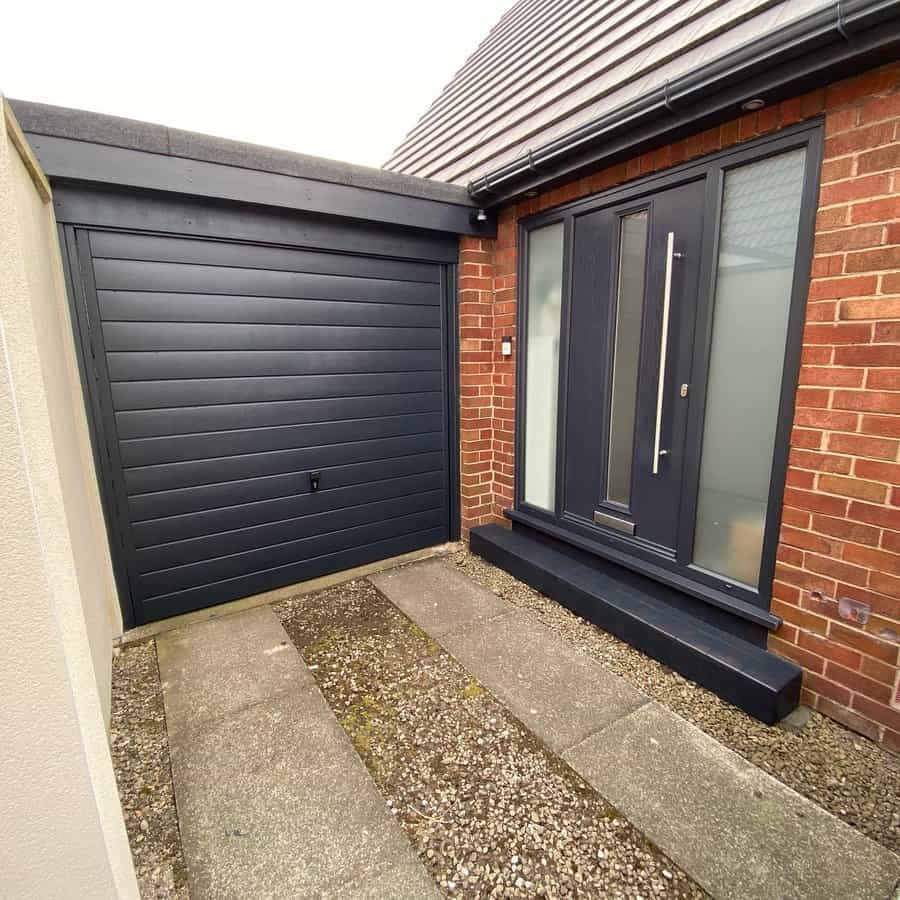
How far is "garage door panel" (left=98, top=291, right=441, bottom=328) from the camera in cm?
269

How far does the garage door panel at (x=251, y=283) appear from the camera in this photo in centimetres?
265

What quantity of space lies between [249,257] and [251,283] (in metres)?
0.16

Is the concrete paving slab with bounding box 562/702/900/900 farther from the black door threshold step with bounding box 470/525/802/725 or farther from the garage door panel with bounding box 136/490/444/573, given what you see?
the garage door panel with bounding box 136/490/444/573

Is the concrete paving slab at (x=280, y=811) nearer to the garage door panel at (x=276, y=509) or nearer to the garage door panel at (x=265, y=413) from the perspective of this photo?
the garage door panel at (x=276, y=509)

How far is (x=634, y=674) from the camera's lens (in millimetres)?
2424

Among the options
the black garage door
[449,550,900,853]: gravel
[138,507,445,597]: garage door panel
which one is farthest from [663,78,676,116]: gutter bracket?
[138,507,445,597]: garage door panel

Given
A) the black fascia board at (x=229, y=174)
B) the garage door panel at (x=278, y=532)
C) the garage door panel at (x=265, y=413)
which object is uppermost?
the black fascia board at (x=229, y=174)

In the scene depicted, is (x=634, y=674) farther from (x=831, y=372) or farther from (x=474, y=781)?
(x=831, y=372)

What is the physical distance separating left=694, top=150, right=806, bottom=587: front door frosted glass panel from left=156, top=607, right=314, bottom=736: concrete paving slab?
2.29 metres

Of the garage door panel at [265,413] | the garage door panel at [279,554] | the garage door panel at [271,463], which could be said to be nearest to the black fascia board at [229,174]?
the garage door panel at [265,413]

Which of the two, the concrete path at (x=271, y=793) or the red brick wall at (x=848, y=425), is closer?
the concrete path at (x=271, y=793)

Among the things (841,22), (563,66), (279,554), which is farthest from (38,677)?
(563,66)

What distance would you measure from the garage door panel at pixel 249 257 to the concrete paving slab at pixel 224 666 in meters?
2.23

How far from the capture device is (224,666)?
2.53 meters
